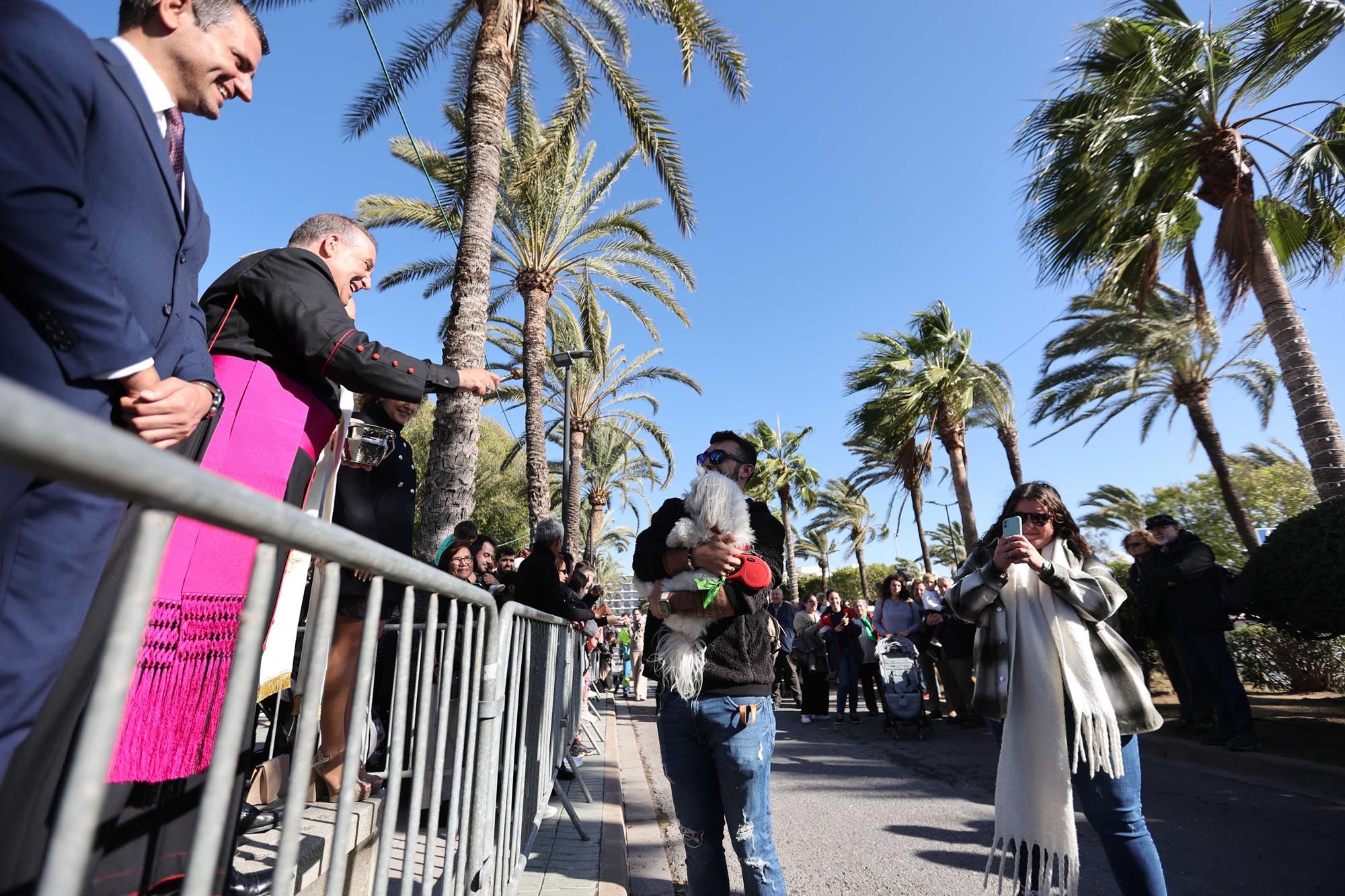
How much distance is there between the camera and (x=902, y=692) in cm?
822

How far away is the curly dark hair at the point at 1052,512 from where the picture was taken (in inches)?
122

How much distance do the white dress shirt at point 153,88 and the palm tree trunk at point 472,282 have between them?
13.0 feet

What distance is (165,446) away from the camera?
4.53 ft

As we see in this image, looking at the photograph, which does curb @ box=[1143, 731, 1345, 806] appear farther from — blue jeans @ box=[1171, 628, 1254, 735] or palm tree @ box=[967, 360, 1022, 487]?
palm tree @ box=[967, 360, 1022, 487]

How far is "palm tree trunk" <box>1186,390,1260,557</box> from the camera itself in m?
13.0

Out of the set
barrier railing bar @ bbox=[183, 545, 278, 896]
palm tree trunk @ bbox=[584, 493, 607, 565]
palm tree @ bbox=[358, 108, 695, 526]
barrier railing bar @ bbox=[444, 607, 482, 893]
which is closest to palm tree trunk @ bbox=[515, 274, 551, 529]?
palm tree @ bbox=[358, 108, 695, 526]

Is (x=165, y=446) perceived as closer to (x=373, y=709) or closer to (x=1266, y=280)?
(x=373, y=709)

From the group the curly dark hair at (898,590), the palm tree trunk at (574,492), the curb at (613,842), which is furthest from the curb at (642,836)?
the palm tree trunk at (574,492)

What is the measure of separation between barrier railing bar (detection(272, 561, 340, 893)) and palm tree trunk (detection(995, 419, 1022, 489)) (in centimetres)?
1985

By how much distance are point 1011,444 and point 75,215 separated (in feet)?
67.1

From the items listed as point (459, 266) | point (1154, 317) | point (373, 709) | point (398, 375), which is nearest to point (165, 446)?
point (398, 375)

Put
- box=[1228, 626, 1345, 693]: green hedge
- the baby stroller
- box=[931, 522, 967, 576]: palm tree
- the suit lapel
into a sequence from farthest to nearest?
box=[931, 522, 967, 576]: palm tree → box=[1228, 626, 1345, 693]: green hedge → the baby stroller → the suit lapel

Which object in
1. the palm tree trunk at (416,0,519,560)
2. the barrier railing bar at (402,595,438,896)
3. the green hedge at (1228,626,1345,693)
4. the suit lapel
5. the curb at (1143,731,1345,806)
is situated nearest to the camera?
the suit lapel

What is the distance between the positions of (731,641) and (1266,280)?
944 cm
